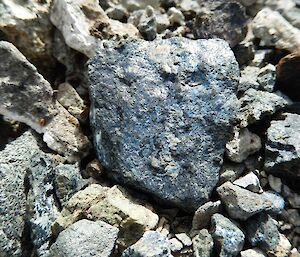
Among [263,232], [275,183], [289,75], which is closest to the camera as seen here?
[263,232]

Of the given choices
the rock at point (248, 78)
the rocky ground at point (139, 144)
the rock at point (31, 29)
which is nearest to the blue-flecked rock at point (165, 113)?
the rocky ground at point (139, 144)

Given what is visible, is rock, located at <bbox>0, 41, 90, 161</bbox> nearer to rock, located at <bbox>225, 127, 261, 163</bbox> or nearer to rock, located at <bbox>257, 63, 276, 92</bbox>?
rock, located at <bbox>225, 127, 261, 163</bbox>

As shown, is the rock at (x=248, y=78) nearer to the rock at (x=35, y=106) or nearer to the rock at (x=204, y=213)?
the rock at (x=204, y=213)

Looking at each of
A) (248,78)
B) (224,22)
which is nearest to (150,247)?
(248,78)

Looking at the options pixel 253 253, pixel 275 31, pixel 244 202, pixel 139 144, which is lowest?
→ pixel 253 253

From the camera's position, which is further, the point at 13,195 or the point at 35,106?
the point at 35,106

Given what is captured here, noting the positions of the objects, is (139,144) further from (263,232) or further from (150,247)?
(263,232)

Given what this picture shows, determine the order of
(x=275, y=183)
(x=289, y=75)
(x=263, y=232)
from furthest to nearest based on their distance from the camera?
(x=289, y=75) < (x=275, y=183) < (x=263, y=232)

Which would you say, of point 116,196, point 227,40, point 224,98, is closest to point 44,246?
point 116,196

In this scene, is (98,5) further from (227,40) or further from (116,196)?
(116,196)
